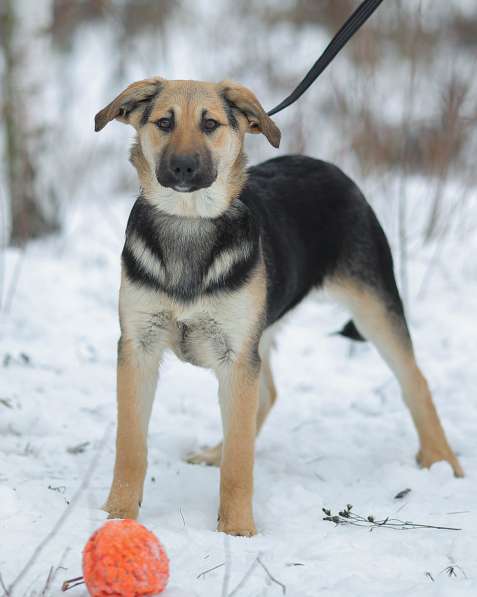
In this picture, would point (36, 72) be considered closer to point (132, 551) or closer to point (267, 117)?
point (267, 117)

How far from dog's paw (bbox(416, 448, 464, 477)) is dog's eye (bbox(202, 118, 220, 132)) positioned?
79.1 inches

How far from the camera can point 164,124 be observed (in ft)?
10.6

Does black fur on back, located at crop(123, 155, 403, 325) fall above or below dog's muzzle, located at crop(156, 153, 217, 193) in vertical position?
below

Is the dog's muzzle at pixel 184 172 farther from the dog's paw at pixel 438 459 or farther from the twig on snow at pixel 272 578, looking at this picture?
the dog's paw at pixel 438 459

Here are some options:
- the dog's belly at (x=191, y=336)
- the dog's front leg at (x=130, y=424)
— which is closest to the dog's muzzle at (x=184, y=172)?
the dog's belly at (x=191, y=336)

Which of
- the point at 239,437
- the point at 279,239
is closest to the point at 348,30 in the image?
the point at 279,239

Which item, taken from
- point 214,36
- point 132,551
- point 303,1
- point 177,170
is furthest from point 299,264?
point 303,1

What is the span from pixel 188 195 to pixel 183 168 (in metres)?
0.33

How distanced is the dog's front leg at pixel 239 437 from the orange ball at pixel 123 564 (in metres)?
0.88

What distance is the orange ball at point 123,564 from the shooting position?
7.41 feet

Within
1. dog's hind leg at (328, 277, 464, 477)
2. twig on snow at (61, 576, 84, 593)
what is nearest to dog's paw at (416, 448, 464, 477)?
dog's hind leg at (328, 277, 464, 477)

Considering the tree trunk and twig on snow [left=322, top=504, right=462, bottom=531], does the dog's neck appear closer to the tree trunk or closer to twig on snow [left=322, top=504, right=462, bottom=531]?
twig on snow [left=322, top=504, right=462, bottom=531]

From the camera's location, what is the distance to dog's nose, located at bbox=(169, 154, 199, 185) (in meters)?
3.01

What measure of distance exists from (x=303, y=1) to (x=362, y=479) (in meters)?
10.2
